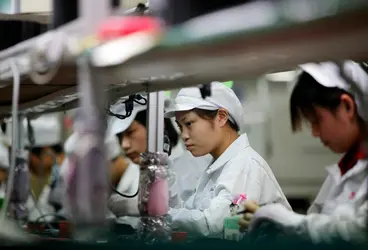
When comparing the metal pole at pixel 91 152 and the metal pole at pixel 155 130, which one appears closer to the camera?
the metal pole at pixel 91 152

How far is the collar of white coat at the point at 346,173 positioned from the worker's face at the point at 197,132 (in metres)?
0.69

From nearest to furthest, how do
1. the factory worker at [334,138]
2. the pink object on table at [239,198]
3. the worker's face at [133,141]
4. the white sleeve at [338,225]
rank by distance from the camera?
the white sleeve at [338,225] → the factory worker at [334,138] → the pink object on table at [239,198] → the worker's face at [133,141]

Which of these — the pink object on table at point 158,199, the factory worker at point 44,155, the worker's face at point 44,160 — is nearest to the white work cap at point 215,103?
the pink object on table at point 158,199

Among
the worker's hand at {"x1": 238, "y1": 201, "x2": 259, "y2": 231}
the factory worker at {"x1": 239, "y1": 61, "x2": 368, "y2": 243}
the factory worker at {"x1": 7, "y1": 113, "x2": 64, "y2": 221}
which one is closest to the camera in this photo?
the factory worker at {"x1": 239, "y1": 61, "x2": 368, "y2": 243}

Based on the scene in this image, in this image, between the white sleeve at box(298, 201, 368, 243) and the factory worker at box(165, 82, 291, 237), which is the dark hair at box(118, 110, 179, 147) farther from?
the white sleeve at box(298, 201, 368, 243)

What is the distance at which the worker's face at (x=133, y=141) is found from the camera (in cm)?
263

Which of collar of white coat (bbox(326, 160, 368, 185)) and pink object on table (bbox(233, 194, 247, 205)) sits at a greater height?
collar of white coat (bbox(326, 160, 368, 185))

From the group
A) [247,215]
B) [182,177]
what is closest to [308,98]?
[247,215]

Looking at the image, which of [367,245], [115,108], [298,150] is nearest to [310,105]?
[367,245]

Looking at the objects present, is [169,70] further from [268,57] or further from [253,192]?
[253,192]

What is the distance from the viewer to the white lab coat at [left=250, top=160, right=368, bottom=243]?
99cm

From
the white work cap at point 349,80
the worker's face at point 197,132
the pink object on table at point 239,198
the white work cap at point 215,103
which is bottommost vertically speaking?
the pink object on table at point 239,198

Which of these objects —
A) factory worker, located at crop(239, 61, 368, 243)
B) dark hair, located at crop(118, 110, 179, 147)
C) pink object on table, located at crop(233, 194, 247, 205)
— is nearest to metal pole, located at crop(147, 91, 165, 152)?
dark hair, located at crop(118, 110, 179, 147)

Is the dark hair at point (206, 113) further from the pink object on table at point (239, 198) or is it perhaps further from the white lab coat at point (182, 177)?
the pink object on table at point (239, 198)
